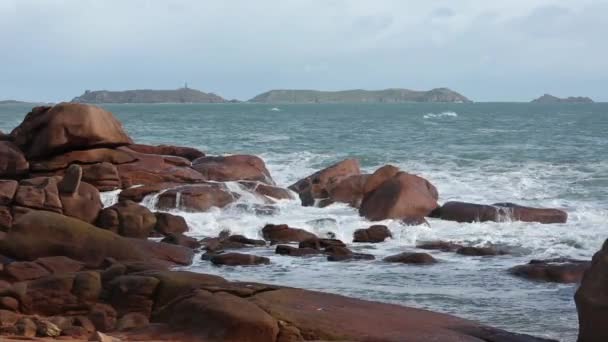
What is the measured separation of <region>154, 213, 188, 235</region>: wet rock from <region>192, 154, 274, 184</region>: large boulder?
4.61m

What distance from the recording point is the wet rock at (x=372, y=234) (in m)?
20.0

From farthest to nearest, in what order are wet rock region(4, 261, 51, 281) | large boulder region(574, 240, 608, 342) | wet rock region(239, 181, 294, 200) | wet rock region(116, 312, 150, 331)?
wet rock region(239, 181, 294, 200)
wet rock region(4, 261, 51, 281)
wet rock region(116, 312, 150, 331)
large boulder region(574, 240, 608, 342)

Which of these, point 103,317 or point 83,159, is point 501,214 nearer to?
point 83,159

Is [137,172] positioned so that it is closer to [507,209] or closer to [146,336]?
[507,209]

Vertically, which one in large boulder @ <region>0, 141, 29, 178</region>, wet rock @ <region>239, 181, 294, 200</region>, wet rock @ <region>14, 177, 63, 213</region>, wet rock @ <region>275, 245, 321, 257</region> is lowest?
wet rock @ <region>275, 245, 321, 257</region>

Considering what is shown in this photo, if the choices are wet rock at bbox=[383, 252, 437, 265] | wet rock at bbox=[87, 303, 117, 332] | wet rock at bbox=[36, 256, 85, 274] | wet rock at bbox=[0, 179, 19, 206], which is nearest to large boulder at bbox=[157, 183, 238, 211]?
wet rock at bbox=[0, 179, 19, 206]

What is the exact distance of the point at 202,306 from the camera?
10.1 meters

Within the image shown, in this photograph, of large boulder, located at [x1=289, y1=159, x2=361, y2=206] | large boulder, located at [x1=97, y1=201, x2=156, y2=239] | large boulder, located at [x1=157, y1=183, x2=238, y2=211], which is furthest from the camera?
large boulder, located at [x1=289, y1=159, x2=361, y2=206]

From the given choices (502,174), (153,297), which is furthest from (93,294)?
(502,174)

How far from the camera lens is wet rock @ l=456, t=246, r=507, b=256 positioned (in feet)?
58.8

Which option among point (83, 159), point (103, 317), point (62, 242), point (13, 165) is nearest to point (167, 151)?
point (83, 159)

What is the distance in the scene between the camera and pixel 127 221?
2000cm

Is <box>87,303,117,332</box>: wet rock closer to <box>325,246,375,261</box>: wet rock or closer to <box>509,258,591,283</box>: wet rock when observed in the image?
<box>325,246,375,261</box>: wet rock

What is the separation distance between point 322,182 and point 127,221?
7352 millimetres
